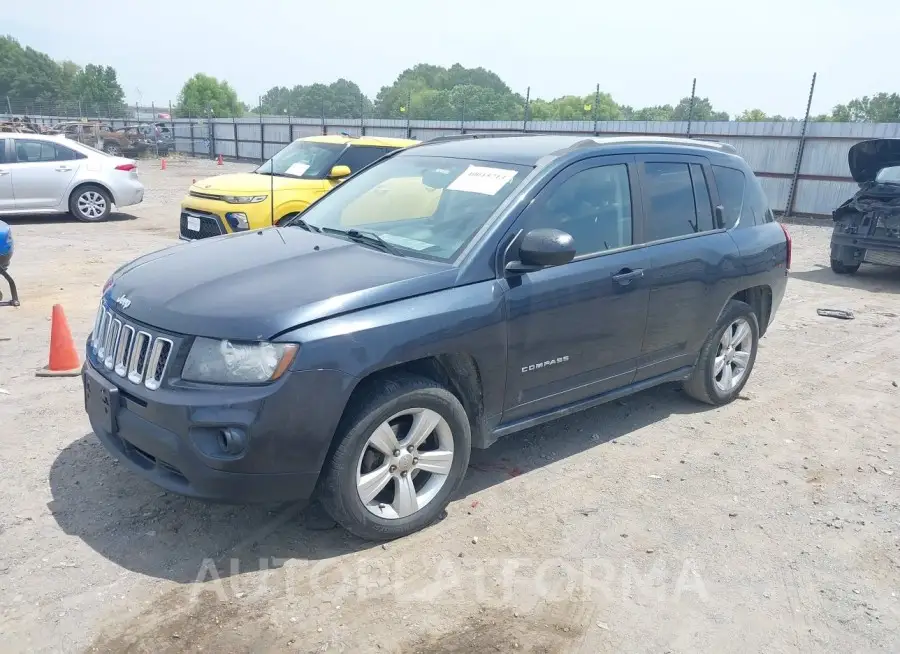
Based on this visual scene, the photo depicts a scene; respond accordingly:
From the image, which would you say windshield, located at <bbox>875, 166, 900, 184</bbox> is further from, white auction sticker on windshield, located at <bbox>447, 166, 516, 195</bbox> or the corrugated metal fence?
white auction sticker on windshield, located at <bbox>447, 166, 516, 195</bbox>

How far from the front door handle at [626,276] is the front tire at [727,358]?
3.61ft

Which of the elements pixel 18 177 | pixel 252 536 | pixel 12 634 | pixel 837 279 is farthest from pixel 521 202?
pixel 18 177

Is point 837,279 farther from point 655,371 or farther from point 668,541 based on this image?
point 668,541

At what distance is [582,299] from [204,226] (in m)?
6.49

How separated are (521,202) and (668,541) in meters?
1.91

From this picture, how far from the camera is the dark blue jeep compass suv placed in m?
3.10

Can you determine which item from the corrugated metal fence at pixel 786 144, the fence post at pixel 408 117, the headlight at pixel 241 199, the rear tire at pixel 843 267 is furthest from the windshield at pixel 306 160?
the fence post at pixel 408 117

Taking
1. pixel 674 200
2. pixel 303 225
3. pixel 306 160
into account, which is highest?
pixel 674 200

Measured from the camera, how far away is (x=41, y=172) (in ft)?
41.6

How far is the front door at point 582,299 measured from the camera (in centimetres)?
388

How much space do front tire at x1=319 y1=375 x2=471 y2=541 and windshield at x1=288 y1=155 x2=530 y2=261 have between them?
80 cm

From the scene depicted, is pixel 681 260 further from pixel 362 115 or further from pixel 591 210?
pixel 362 115

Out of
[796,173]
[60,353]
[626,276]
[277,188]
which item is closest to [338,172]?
[277,188]

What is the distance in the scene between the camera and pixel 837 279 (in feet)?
35.1
